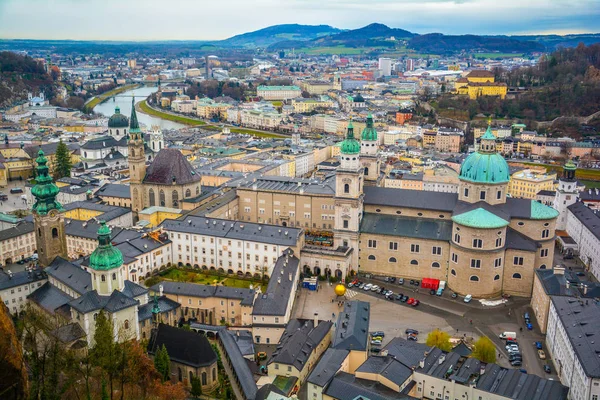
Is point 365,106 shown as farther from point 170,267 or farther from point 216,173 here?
point 170,267

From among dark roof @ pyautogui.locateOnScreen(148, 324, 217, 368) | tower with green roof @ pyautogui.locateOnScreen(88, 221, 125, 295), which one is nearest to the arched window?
tower with green roof @ pyautogui.locateOnScreen(88, 221, 125, 295)

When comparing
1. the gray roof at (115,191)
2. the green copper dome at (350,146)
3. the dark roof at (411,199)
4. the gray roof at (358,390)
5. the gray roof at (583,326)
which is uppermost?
the green copper dome at (350,146)

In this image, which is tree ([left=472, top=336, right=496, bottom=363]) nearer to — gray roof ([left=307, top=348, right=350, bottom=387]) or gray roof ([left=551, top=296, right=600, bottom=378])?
gray roof ([left=551, top=296, right=600, bottom=378])

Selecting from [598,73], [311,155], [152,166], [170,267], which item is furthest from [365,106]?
[170,267]

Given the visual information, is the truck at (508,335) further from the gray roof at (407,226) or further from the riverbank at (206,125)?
the riverbank at (206,125)

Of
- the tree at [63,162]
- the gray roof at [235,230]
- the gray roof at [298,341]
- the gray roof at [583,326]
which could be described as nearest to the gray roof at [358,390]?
the gray roof at [298,341]

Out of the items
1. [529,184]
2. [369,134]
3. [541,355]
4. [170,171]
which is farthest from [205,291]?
[529,184]

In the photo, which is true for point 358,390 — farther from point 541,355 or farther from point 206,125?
point 206,125
